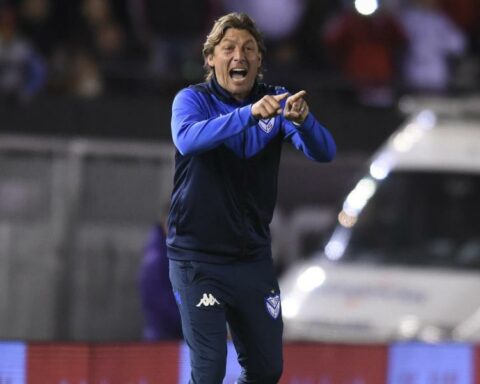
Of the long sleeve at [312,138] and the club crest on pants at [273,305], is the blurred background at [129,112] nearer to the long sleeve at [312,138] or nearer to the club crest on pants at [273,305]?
the club crest on pants at [273,305]

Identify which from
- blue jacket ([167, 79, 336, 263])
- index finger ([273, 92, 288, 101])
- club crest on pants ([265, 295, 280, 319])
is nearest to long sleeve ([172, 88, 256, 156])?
blue jacket ([167, 79, 336, 263])

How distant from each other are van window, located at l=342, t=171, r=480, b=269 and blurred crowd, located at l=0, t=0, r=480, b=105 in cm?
274

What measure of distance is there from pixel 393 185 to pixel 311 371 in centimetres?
447

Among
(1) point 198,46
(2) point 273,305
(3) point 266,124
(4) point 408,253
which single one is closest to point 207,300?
(2) point 273,305

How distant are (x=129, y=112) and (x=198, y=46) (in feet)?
3.34

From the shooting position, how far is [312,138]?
708 cm

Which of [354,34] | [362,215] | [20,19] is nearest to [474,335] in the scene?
[362,215]

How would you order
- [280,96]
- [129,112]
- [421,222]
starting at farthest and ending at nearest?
[129,112] → [421,222] → [280,96]

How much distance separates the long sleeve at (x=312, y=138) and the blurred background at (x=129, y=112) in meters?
5.47

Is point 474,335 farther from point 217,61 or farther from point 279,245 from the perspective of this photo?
point 217,61

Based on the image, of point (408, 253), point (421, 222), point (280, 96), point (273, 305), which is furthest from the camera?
point (421, 222)

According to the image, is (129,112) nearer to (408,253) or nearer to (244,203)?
(408,253)

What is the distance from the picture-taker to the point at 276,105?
6715 mm

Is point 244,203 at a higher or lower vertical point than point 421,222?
lower
